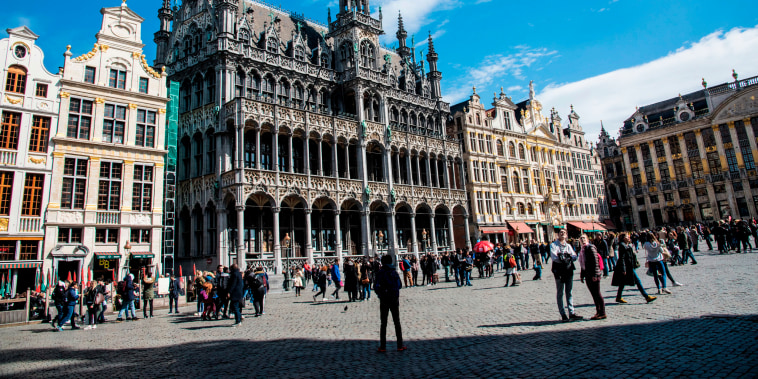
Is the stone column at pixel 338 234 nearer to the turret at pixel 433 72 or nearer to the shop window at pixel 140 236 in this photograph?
the shop window at pixel 140 236

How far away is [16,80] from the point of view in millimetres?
25297

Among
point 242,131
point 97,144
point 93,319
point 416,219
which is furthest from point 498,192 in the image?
point 93,319

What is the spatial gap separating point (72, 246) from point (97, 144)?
6.15 m

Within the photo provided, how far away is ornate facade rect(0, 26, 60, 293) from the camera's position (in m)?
23.9

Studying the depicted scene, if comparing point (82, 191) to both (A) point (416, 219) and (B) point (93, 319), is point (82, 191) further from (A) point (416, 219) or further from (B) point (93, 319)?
(A) point (416, 219)

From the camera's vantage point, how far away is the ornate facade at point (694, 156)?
6300cm

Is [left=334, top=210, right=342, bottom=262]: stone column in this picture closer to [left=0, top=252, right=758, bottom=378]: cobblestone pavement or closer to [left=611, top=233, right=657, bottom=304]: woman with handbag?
[left=0, top=252, right=758, bottom=378]: cobblestone pavement

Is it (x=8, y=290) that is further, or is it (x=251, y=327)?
(x=8, y=290)

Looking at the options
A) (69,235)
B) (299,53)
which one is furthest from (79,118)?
(299,53)

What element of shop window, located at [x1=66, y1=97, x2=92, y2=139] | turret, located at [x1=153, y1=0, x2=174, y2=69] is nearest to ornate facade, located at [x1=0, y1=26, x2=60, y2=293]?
shop window, located at [x1=66, y1=97, x2=92, y2=139]

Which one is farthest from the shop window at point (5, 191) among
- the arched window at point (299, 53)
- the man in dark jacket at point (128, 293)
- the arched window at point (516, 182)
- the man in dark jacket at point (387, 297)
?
the arched window at point (516, 182)

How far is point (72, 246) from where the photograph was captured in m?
25.3

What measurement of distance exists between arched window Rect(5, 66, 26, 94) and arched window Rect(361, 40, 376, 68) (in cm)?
2480

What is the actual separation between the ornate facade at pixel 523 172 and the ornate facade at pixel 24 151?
3819cm
